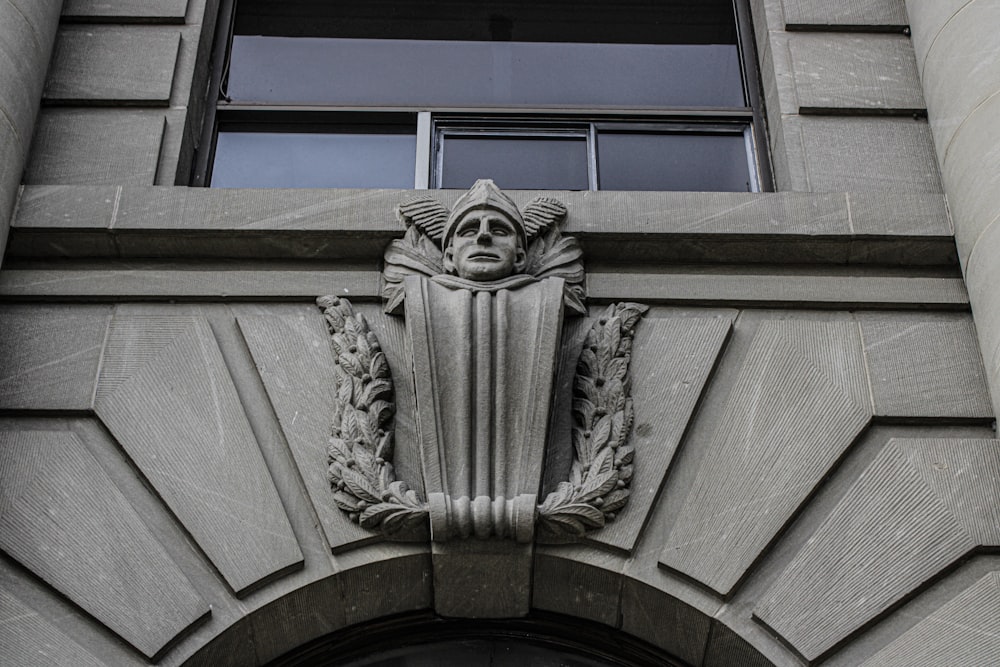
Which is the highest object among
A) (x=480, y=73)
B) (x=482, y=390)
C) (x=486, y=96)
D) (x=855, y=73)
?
(x=480, y=73)

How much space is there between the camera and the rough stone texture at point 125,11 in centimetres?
743

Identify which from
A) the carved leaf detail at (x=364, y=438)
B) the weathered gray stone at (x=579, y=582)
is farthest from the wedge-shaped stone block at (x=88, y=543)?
the weathered gray stone at (x=579, y=582)

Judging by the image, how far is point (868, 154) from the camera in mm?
6938

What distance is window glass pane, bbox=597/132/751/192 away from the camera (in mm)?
7469

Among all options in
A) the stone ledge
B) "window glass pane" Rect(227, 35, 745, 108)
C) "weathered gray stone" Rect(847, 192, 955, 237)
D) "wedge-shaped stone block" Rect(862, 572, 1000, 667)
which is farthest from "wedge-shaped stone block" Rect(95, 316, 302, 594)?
"weathered gray stone" Rect(847, 192, 955, 237)

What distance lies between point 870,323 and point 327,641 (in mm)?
3052

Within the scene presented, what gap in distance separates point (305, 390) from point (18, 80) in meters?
2.28

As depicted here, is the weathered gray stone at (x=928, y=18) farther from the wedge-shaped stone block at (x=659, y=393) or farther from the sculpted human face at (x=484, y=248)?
the sculpted human face at (x=484, y=248)

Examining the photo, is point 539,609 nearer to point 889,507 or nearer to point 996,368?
point 889,507

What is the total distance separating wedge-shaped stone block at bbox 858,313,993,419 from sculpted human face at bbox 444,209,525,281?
5.81ft

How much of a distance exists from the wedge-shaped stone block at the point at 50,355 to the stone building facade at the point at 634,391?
14 mm

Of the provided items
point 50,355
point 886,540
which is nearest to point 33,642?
point 50,355

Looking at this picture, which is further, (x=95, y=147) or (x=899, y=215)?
(x=95, y=147)

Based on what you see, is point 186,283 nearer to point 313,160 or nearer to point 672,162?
point 313,160
